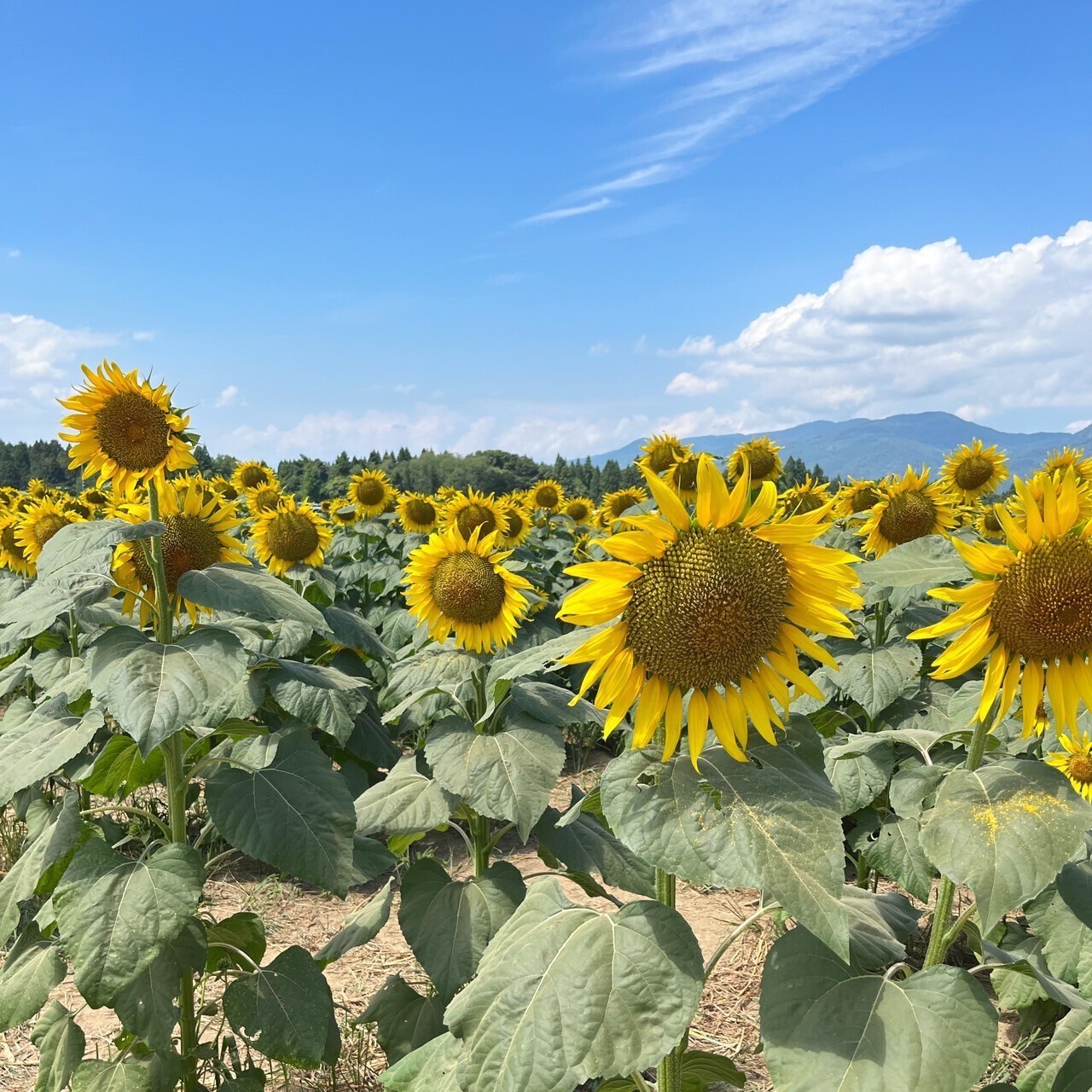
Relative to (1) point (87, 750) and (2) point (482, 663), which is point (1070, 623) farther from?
(1) point (87, 750)

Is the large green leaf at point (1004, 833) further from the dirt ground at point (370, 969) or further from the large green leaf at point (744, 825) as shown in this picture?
the dirt ground at point (370, 969)

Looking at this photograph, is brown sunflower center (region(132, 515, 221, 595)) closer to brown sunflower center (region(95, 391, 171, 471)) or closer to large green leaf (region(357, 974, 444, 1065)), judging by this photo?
brown sunflower center (region(95, 391, 171, 471))

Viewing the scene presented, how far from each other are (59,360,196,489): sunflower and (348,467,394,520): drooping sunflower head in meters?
7.41

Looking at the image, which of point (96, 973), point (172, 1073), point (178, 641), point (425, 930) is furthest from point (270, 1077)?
point (178, 641)

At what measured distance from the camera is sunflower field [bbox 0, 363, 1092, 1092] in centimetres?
167

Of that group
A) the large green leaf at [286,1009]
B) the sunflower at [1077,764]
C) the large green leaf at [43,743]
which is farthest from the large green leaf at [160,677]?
the sunflower at [1077,764]

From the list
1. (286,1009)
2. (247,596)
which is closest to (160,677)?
(247,596)

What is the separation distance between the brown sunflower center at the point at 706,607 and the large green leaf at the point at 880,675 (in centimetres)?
282

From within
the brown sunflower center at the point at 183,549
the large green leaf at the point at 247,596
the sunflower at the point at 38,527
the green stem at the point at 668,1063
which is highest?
the sunflower at the point at 38,527

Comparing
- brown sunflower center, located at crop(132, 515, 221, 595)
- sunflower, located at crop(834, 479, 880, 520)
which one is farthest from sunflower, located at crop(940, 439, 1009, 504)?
brown sunflower center, located at crop(132, 515, 221, 595)

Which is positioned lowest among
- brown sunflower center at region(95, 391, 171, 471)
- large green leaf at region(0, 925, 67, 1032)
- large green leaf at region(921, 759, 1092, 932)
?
large green leaf at region(0, 925, 67, 1032)

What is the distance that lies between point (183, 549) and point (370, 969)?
257 centimetres

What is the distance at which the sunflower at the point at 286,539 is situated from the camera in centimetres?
628

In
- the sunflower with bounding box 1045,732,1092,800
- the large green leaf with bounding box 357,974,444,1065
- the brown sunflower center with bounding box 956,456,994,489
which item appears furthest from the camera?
the brown sunflower center with bounding box 956,456,994,489
